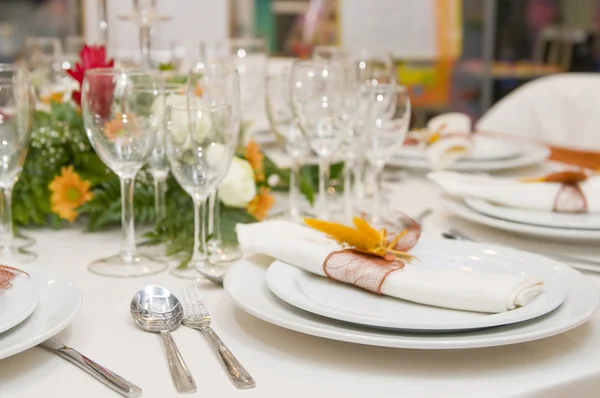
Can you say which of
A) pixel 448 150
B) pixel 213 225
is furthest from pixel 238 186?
pixel 448 150

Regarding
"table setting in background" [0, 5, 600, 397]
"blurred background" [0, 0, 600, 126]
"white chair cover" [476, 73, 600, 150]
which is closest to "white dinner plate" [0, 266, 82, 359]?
"table setting in background" [0, 5, 600, 397]

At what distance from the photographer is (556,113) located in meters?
2.41

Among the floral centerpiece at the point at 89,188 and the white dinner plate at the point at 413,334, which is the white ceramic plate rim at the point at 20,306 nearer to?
the white dinner plate at the point at 413,334

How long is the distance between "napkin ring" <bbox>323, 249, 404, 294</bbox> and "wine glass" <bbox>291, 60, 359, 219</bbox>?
0.34 metres

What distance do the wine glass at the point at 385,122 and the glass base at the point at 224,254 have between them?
0.74 ft

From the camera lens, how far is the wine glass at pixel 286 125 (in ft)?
4.08

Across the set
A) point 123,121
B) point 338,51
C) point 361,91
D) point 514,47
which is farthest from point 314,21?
point 123,121

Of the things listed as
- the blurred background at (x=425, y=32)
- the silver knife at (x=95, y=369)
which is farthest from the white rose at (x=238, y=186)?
the blurred background at (x=425, y=32)

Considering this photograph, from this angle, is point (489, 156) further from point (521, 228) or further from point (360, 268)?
point (360, 268)

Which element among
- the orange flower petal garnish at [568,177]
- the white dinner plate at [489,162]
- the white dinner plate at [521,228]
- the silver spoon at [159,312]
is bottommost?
the silver spoon at [159,312]

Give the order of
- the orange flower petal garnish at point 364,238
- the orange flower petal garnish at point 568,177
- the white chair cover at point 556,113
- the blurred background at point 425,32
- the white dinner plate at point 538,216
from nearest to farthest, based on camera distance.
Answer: the orange flower petal garnish at point 364,238, the white dinner plate at point 538,216, the orange flower petal garnish at point 568,177, the white chair cover at point 556,113, the blurred background at point 425,32

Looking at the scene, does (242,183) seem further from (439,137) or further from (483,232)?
(439,137)

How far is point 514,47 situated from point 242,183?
3089 mm

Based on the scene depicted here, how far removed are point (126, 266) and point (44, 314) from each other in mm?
261
